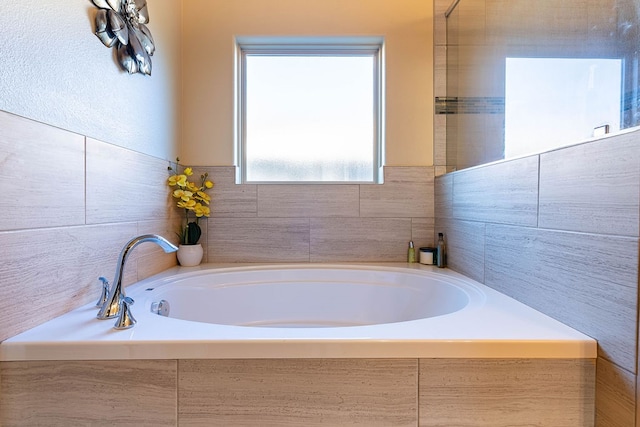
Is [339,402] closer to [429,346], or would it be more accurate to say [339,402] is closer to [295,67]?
[429,346]

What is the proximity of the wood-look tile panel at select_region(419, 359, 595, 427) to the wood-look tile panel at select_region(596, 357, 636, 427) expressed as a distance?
2 cm

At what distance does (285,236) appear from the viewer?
1.83 meters

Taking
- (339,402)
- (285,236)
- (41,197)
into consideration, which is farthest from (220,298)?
(339,402)

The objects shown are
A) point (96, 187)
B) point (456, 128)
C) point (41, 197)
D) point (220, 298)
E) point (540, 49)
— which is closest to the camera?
point (41, 197)

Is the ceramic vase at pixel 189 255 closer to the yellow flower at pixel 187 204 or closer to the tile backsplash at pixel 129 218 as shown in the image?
the tile backsplash at pixel 129 218

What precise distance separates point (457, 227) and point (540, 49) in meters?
0.90

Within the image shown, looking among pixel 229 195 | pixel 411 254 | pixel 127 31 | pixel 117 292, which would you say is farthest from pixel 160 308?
pixel 411 254

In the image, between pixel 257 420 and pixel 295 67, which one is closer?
pixel 257 420

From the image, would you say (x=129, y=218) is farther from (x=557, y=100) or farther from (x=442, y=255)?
(x=557, y=100)

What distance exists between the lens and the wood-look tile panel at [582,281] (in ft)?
2.22

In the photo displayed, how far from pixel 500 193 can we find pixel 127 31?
5.14 ft

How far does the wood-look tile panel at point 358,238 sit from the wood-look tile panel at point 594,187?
91 cm

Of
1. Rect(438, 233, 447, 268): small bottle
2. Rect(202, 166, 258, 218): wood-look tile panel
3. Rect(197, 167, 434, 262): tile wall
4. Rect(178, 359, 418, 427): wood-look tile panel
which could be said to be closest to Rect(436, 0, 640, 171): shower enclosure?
Rect(197, 167, 434, 262): tile wall

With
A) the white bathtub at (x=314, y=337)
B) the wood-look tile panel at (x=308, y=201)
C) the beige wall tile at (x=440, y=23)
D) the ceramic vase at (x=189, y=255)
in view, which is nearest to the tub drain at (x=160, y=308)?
the white bathtub at (x=314, y=337)
